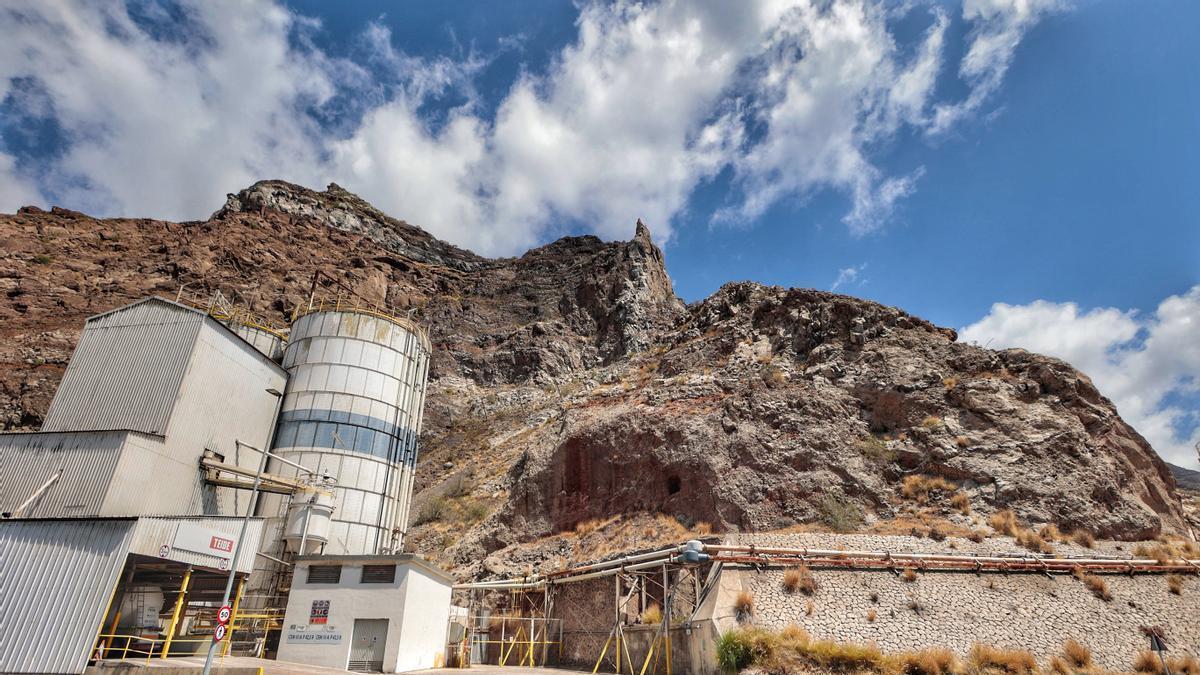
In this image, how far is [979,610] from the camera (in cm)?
1808

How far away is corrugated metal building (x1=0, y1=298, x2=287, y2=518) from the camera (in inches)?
845

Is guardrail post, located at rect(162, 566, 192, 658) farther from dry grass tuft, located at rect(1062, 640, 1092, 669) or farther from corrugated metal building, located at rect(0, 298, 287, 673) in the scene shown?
dry grass tuft, located at rect(1062, 640, 1092, 669)

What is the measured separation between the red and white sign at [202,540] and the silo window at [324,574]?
284cm

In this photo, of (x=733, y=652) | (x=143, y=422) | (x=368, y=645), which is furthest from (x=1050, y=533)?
(x=143, y=422)

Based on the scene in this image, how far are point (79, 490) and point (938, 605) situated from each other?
1108 inches

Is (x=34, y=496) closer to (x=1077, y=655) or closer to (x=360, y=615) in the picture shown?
(x=360, y=615)

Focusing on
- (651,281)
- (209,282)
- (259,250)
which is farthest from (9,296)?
(651,281)

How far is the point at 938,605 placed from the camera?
1812 centimetres

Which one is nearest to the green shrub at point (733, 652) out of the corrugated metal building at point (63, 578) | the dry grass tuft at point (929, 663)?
the dry grass tuft at point (929, 663)

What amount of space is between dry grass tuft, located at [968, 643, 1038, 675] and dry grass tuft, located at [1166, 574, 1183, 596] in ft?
24.3

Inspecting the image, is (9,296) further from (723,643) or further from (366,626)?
(723,643)

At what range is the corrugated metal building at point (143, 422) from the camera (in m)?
21.5

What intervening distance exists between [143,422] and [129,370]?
2.88 m

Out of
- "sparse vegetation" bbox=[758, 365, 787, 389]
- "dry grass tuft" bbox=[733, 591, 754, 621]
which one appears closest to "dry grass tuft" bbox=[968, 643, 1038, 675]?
"dry grass tuft" bbox=[733, 591, 754, 621]
